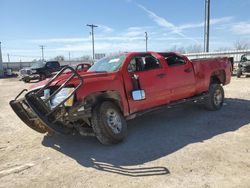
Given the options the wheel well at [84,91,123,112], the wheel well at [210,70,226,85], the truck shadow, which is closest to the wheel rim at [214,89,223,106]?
the truck shadow

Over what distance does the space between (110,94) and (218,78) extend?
4.48 metres

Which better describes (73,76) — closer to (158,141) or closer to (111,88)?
(111,88)

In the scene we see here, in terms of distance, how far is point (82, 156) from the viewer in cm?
506

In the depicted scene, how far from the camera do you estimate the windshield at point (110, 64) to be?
6.14 metres

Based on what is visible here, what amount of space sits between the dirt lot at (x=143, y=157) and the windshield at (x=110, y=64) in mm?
1492

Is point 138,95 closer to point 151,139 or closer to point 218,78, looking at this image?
point 151,139

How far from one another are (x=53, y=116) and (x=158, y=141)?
210cm

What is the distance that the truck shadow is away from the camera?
4.67 meters

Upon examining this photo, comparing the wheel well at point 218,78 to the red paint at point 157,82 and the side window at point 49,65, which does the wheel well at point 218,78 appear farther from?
the side window at point 49,65

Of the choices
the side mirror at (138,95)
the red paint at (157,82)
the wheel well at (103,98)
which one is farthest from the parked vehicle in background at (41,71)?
the wheel well at (103,98)

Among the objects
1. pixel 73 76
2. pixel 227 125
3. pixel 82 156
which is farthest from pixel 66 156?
pixel 227 125

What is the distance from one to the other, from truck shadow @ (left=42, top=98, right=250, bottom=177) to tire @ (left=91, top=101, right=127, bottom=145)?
0.18 metres

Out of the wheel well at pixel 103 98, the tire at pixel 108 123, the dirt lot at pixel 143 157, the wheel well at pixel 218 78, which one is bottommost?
the dirt lot at pixel 143 157

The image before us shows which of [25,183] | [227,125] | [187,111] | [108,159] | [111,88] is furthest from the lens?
[187,111]
